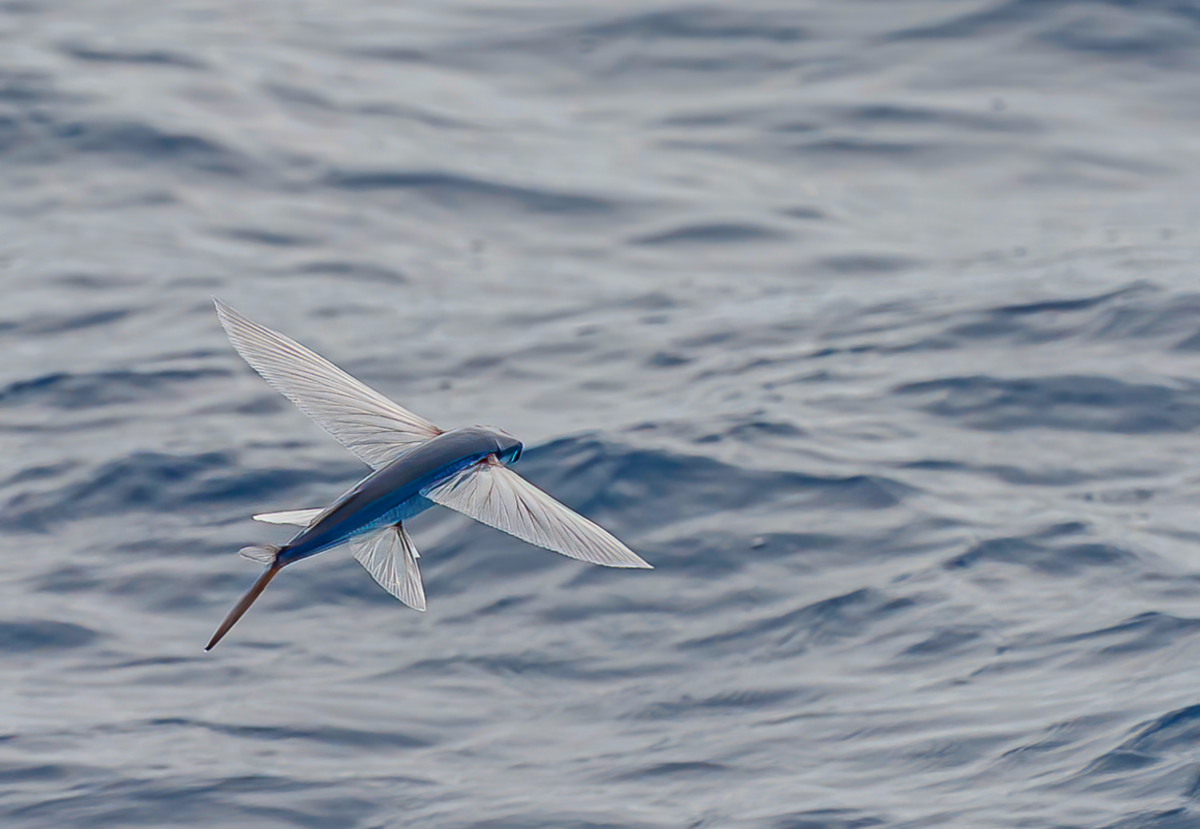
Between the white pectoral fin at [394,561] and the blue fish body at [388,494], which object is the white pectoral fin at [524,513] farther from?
the white pectoral fin at [394,561]

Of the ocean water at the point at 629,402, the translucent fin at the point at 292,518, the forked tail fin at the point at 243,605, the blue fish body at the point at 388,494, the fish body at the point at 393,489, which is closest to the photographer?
the forked tail fin at the point at 243,605

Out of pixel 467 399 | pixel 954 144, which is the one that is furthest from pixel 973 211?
pixel 467 399

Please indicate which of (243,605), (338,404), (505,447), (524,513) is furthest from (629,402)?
(243,605)

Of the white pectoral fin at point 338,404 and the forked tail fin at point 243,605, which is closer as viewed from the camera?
the forked tail fin at point 243,605

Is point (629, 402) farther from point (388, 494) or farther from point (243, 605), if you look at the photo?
point (243, 605)

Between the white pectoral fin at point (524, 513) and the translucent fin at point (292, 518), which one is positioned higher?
the white pectoral fin at point (524, 513)

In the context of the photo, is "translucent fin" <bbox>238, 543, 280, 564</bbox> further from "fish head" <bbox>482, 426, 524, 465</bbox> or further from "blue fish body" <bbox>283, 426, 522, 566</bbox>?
"fish head" <bbox>482, 426, 524, 465</bbox>

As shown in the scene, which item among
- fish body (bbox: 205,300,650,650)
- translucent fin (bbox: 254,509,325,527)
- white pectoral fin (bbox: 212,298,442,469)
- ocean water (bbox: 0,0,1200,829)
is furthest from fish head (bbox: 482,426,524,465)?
ocean water (bbox: 0,0,1200,829)

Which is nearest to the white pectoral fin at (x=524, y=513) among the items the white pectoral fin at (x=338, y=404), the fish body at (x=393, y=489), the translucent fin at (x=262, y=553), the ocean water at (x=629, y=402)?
the fish body at (x=393, y=489)
